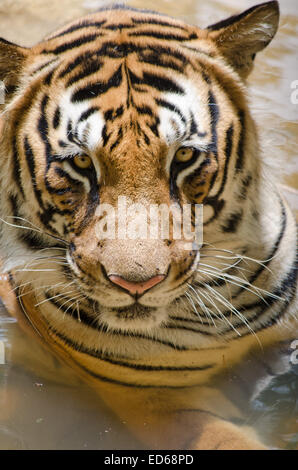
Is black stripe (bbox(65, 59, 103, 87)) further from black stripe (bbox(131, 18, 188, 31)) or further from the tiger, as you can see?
black stripe (bbox(131, 18, 188, 31))

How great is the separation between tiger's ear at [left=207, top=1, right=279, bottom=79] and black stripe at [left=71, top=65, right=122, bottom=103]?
0.38 metres

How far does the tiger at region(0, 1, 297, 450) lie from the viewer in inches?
79.4

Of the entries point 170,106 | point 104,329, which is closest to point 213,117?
point 170,106

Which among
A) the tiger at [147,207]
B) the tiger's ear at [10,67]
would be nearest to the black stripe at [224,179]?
the tiger at [147,207]

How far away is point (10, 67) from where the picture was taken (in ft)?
7.34

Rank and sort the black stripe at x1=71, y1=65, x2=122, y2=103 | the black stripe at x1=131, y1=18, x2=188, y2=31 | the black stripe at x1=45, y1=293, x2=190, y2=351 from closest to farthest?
the black stripe at x1=71, y1=65, x2=122, y2=103, the black stripe at x1=131, y1=18, x2=188, y2=31, the black stripe at x1=45, y1=293, x2=190, y2=351

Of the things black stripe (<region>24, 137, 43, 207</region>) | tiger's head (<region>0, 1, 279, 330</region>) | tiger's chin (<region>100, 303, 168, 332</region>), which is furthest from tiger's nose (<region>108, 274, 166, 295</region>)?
black stripe (<region>24, 137, 43, 207</region>)

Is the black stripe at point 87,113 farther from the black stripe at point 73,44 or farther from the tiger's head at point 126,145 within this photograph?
the black stripe at point 73,44

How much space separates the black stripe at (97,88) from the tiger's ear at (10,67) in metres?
0.25

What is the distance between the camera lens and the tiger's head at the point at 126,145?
1.99m

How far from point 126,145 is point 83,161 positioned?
0.53 ft

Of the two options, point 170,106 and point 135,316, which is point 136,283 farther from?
point 170,106

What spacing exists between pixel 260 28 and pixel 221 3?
2.98 metres
